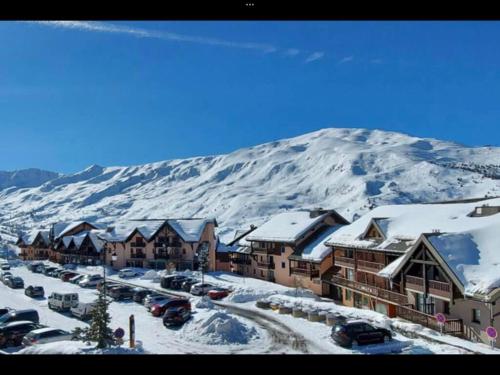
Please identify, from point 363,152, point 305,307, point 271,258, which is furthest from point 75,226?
point 363,152

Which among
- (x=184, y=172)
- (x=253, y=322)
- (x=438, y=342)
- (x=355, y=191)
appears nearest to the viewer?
(x=438, y=342)

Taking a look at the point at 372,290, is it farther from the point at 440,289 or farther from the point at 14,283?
the point at 14,283

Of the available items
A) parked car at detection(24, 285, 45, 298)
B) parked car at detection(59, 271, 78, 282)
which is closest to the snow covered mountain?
parked car at detection(59, 271, 78, 282)

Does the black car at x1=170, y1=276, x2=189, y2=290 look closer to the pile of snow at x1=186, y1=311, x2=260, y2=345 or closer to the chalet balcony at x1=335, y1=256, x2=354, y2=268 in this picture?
the chalet balcony at x1=335, y1=256, x2=354, y2=268

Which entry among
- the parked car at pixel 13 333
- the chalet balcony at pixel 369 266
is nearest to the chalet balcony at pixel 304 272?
the chalet balcony at pixel 369 266
